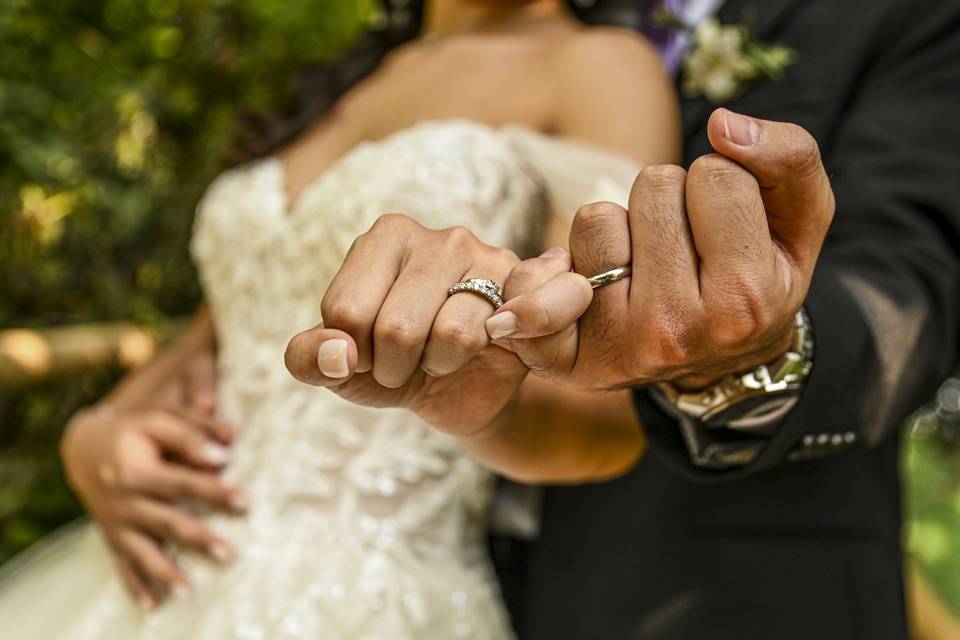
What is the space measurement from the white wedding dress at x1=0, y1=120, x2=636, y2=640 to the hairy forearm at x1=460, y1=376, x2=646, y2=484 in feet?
0.67

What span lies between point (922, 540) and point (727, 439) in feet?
7.09

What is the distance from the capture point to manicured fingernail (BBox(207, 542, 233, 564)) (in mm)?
752

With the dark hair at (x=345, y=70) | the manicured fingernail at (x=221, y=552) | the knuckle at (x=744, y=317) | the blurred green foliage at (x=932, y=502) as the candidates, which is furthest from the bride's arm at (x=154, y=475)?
the blurred green foliage at (x=932, y=502)

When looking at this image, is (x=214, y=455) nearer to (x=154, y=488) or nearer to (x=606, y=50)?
(x=154, y=488)

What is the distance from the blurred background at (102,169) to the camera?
1.38 metres

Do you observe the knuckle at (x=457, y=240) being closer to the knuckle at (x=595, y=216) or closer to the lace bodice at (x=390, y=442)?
the knuckle at (x=595, y=216)

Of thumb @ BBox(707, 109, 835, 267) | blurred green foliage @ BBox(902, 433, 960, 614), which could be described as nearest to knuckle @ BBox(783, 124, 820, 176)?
thumb @ BBox(707, 109, 835, 267)

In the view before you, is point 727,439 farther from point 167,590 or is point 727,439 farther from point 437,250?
point 167,590

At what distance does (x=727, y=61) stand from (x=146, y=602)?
857 millimetres

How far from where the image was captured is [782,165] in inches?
13.0

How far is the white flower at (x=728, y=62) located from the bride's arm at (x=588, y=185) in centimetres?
5

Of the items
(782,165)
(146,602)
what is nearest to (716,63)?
(782,165)

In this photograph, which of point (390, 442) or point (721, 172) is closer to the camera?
point (721, 172)

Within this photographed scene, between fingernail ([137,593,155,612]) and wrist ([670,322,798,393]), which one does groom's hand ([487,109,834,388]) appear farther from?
fingernail ([137,593,155,612])
